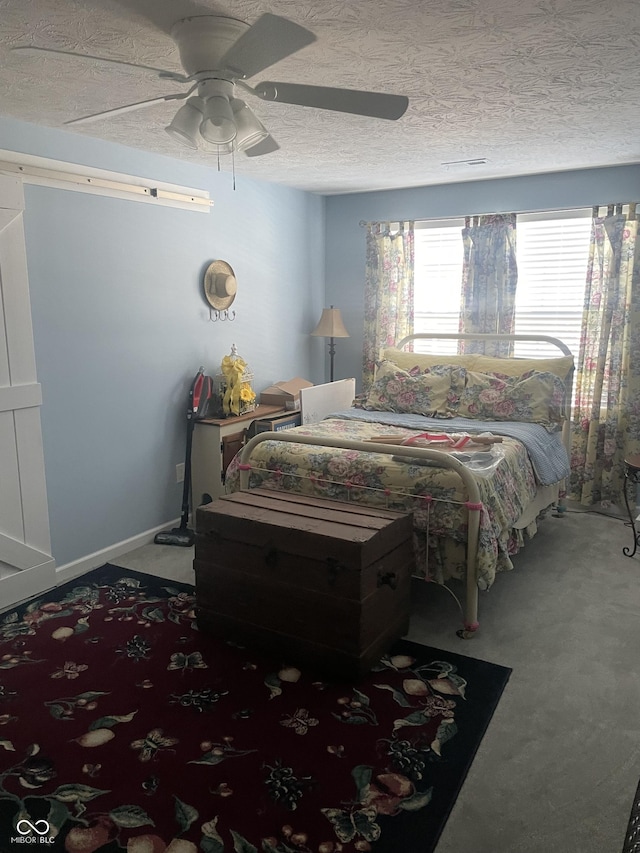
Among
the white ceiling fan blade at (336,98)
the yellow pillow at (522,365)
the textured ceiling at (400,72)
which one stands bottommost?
the yellow pillow at (522,365)

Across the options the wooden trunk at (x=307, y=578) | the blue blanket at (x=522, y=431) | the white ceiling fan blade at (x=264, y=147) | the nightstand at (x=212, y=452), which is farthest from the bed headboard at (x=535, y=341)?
the white ceiling fan blade at (x=264, y=147)

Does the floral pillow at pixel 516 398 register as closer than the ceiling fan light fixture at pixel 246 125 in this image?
No

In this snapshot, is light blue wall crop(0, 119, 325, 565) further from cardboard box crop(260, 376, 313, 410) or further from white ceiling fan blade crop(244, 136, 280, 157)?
white ceiling fan blade crop(244, 136, 280, 157)

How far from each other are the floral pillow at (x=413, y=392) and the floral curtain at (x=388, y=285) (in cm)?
78

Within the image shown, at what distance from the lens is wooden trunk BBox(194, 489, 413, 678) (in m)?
2.38

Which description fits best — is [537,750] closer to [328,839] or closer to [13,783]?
[328,839]

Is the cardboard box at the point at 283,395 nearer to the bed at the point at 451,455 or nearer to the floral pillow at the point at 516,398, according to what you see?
the bed at the point at 451,455

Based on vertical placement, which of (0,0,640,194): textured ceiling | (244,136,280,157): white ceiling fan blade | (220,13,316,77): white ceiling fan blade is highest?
(0,0,640,194): textured ceiling

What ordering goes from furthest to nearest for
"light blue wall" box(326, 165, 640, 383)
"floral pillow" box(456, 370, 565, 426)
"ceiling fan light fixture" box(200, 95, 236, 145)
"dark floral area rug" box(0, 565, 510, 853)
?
"light blue wall" box(326, 165, 640, 383), "floral pillow" box(456, 370, 565, 426), "ceiling fan light fixture" box(200, 95, 236, 145), "dark floral area rug" box(0, 565, 510, 853)

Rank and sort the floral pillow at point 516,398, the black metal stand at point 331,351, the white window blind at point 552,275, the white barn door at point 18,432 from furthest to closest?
the black metal stand at point 331,351
the white window blind at point 552,275
the floral pillow at point 516,398
the white barn door at point 18,432

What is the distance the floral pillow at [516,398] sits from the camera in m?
3.85

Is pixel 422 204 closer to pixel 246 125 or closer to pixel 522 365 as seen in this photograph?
pixel 522 365

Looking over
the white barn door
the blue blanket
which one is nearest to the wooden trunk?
the white barn door

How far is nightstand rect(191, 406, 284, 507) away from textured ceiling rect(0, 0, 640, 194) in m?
1.62
